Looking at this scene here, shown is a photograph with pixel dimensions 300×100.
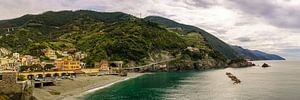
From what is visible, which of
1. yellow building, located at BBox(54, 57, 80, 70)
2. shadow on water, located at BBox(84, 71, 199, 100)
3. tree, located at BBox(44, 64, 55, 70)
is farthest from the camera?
yellow building, located at BBox(54, 57, 80, 70)

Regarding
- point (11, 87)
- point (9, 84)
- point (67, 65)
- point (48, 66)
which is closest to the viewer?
point (9, 84)

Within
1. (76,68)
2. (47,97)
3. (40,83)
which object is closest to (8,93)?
(47,97)

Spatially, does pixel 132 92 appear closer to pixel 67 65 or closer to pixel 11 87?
pixel 11 87

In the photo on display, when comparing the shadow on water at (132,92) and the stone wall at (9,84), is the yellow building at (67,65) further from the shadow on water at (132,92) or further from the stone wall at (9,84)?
the stone wall at (9,84)

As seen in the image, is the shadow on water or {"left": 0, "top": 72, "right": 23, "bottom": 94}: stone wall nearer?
{"left": 0, "top": 72, "right": 23, "bottom": 94}: stone wall

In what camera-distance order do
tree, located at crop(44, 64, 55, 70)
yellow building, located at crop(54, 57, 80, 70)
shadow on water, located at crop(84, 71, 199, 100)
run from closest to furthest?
1. shadow on water, located at crop(84, 71, 199, 100)
2. tree, located at crop(44, 64, 55, 70)
3. yellow building, located at crop(54, 57, 80, 70)

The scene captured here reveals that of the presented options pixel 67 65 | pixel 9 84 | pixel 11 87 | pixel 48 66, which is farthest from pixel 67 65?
pixel 9 84

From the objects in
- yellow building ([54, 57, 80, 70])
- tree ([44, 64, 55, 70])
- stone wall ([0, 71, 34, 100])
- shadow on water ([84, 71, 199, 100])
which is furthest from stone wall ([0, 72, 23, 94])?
yellow building ([54, 57, 80, 70])

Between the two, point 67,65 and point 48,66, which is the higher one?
point 67,65

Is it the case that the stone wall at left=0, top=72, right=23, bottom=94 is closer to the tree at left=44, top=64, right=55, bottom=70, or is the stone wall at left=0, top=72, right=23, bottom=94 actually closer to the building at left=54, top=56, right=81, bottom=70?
the tree at left=44, top=64, right=55, bottom=70

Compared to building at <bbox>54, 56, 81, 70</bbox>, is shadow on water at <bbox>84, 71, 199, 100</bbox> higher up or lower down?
lower down

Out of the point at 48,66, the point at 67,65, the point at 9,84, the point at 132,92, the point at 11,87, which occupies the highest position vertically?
the point at 67,65

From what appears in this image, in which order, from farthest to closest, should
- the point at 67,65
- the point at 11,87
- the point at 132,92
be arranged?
the point at 67,65 → the point at 132,92 → the point at 11,87
